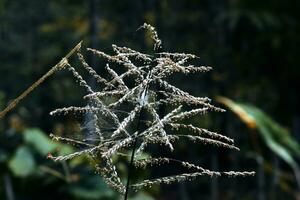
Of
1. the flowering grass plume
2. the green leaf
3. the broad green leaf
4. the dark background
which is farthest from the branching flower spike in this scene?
the dark background

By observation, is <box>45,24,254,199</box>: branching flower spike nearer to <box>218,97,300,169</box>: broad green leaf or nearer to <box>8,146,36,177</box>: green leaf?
<box>8,146,36,177</box>: green leaf

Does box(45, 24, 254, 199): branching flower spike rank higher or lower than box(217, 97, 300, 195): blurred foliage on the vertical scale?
lower

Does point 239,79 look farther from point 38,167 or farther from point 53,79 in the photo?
point 38,167

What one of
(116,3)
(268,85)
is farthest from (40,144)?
(116,3)

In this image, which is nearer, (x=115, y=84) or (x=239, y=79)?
(x=115, y=84)

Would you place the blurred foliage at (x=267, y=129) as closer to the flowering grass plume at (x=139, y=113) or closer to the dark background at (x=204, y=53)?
the dark background at (x=204, y=53)

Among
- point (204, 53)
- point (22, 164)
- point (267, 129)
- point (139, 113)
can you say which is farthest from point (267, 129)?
point (139, 113)

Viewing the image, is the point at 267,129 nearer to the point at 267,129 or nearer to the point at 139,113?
the point at 267,129
